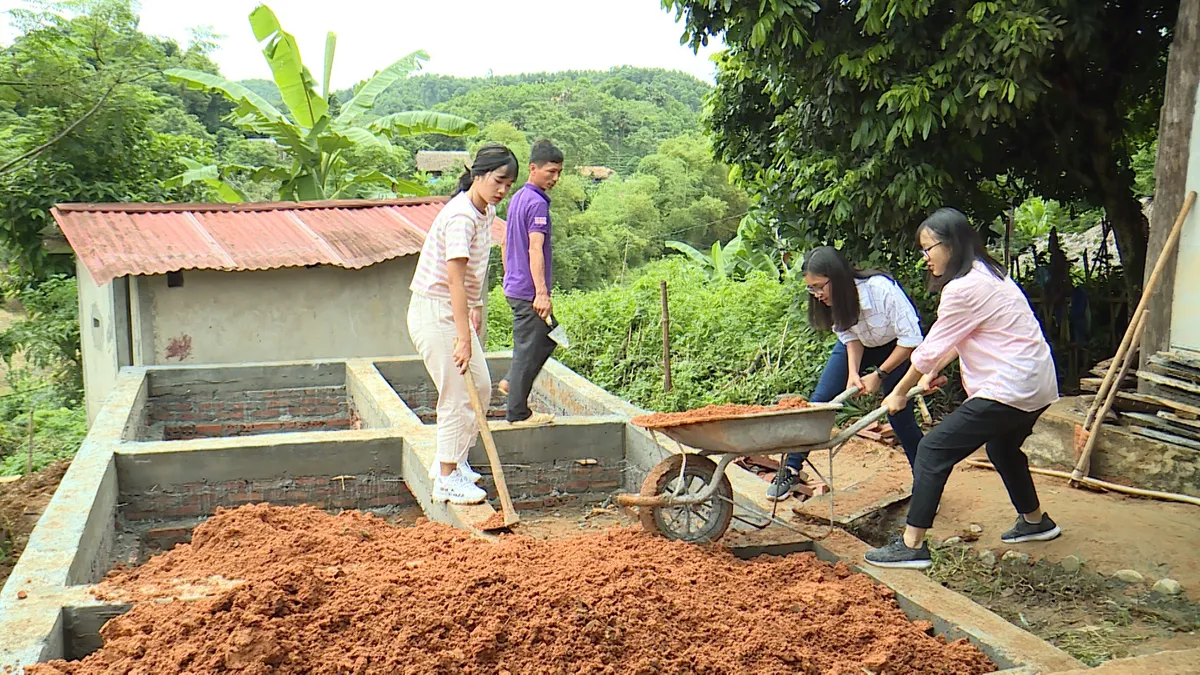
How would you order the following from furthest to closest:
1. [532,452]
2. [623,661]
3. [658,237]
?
[658,237] → [532,452] → [623,661]

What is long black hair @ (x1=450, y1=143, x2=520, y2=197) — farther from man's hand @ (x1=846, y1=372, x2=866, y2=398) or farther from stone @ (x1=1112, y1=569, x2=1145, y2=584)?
stone @ (x1=1112, y1=569, x2=1145, y2=584)

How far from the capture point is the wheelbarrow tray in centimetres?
391

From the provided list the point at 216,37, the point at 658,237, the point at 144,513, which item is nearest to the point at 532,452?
the point at 144,513

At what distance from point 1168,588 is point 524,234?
3.78m

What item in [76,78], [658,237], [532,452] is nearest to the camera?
[532,452]

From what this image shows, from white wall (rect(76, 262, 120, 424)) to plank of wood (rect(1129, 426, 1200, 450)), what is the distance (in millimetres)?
9196

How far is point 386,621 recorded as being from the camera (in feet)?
10.3

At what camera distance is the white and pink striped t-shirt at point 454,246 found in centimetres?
478

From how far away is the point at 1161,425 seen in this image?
637 centimetres

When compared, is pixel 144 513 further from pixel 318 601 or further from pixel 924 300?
pixel 924 300

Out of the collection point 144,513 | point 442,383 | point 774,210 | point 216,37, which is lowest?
point 144,513

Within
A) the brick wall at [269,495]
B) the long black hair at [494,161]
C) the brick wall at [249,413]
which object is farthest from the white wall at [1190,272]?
the brick wall at [249,413]

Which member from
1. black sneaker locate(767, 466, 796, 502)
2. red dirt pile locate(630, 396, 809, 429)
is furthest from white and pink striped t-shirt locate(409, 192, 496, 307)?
black sneaker locate(767, 466, 796, 502)

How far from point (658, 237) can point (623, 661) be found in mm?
28726
